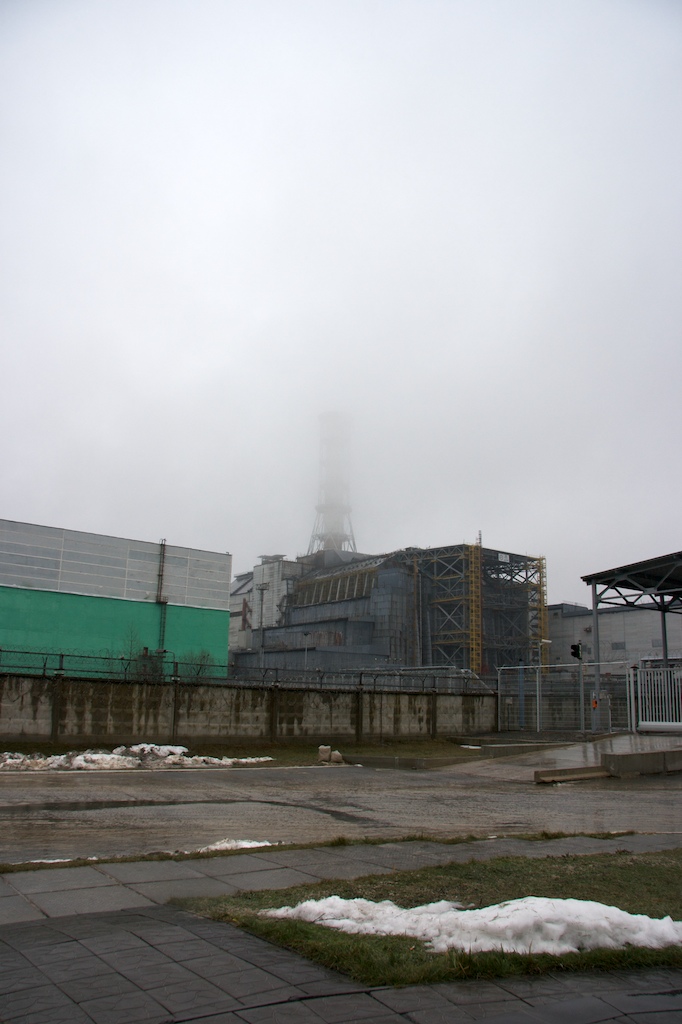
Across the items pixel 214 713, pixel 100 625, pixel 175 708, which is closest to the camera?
pixel 175 708

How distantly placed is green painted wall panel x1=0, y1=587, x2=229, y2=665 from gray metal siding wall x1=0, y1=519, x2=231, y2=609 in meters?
1.40

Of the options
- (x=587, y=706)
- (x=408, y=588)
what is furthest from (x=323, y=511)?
(x=587, y=706)

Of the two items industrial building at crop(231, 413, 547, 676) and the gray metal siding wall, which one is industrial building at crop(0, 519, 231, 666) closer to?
the gray metal siding wall

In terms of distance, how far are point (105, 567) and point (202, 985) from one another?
163 feet

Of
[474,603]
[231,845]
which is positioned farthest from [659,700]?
[474,603]

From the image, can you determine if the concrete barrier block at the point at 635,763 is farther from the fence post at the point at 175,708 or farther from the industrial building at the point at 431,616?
the industrial building at the point at 431,616

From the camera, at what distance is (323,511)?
9912 cm

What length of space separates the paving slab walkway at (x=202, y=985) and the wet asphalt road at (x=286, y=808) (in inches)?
123

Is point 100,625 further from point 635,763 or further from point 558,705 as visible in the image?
point 635,763

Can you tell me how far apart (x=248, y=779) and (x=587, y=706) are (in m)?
19.3

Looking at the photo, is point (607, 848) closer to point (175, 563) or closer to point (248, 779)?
point (248, 779)

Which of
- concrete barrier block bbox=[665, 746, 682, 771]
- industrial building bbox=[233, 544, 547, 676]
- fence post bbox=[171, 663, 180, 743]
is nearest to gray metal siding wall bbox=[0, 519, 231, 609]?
industrial building bbox=[233, 544, 547, 676]

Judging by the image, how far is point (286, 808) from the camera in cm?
1341

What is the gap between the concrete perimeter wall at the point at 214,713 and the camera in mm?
23453
